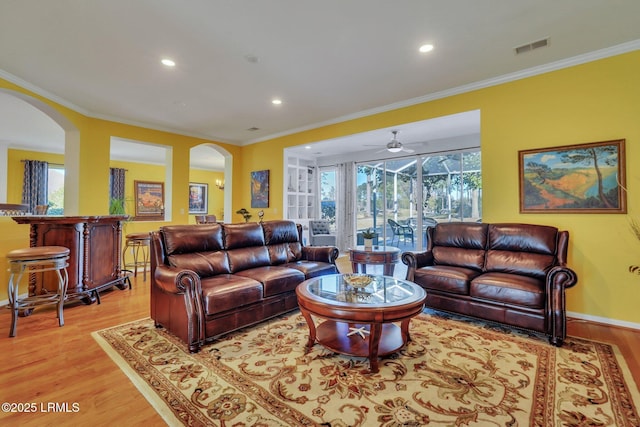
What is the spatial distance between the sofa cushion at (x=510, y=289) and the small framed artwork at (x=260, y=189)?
492cm

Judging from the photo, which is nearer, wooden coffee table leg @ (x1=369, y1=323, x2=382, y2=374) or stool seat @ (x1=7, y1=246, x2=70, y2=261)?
wooden coffee table leg @ (x1=369, y1=323, x2=382, y2=374)

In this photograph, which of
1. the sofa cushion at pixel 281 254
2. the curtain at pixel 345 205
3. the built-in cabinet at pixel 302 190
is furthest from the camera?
the curtain at pixel 345 205

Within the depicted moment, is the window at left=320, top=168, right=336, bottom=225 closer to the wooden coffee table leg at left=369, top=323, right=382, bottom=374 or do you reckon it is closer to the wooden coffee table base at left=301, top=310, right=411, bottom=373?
the wooden coffee table base at left=301, top=310, right=411, bottom=373

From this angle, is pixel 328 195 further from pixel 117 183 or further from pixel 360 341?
pixel 360 341

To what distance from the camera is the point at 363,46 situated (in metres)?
3.02

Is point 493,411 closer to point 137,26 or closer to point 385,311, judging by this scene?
point 385,311

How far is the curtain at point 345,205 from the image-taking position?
819 centimetres

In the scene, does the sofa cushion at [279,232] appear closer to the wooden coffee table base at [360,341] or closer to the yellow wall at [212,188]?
the wooden coffee table base at [360,341]

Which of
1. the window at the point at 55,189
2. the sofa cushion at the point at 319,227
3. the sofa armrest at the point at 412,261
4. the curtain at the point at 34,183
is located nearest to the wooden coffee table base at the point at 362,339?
the sofa armrest at the point at 412,261

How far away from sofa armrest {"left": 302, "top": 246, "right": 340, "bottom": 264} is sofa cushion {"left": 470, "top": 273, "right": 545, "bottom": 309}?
1695 millimetres

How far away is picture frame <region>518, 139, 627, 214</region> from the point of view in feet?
10.1

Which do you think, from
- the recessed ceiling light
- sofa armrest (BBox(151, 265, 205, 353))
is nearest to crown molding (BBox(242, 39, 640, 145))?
the recessed ceiling light

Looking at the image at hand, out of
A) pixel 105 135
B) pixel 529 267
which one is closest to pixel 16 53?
pixel 105 135

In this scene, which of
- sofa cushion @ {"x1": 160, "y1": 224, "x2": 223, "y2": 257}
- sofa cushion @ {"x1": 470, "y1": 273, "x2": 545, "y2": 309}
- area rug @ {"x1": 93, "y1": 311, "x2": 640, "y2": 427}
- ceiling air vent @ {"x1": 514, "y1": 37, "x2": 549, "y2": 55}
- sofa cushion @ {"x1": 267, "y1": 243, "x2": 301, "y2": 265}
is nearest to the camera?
area rug @ {"x1": 93, "y1": 311, "x2": 640, "y2": 427}
